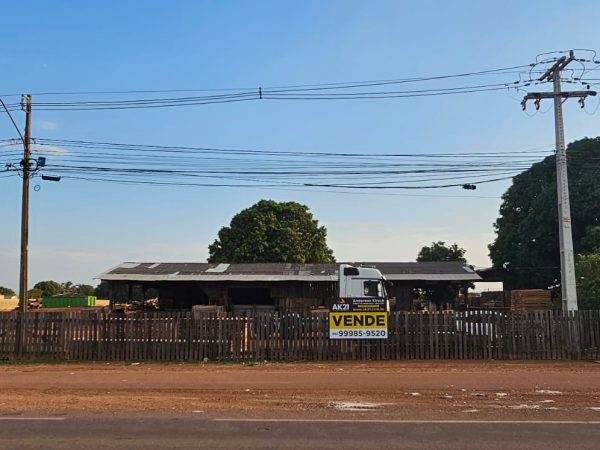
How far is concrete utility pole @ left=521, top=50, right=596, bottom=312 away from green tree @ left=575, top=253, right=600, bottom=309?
4346 millimetres

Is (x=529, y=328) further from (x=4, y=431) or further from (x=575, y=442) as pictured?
(x=4, y=431)

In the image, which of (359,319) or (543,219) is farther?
(543,219)

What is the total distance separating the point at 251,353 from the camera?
18.0 metres

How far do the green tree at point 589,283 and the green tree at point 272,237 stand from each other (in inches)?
1141

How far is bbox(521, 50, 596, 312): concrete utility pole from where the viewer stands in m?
17.9

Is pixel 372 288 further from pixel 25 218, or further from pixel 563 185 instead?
pixel 25 218

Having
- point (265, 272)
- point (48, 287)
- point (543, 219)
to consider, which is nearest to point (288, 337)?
point (265, 272)

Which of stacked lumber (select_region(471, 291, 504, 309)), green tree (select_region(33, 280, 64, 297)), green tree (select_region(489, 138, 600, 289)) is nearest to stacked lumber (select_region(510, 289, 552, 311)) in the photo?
green tree (select_region(489, 138, 600, 289))

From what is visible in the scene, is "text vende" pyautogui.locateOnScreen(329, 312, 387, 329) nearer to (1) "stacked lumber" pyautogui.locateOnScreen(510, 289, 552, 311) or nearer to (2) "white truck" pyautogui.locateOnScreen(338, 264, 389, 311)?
(2) "white truck" pyautogui.locateOnScreen(338, 264, 389, 311)

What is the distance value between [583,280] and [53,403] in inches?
815

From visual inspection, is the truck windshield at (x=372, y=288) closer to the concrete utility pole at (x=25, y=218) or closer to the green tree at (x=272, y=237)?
the concrete utility pole at (x=25, y=218)

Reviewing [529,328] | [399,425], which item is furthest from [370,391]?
[529,328]

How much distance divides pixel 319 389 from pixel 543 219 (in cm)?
3134

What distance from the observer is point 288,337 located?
18.0 metres
